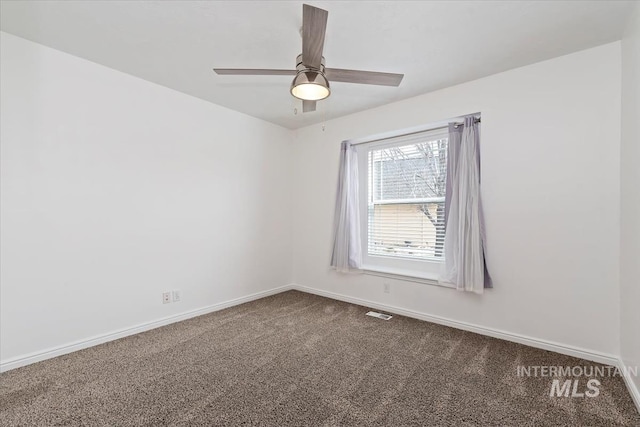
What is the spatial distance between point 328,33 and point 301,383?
2524mm

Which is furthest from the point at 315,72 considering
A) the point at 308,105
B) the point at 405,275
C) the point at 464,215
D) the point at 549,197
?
the point at 405,275

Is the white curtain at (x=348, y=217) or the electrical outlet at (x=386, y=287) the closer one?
the electrical outlet at (x=386, y=287)

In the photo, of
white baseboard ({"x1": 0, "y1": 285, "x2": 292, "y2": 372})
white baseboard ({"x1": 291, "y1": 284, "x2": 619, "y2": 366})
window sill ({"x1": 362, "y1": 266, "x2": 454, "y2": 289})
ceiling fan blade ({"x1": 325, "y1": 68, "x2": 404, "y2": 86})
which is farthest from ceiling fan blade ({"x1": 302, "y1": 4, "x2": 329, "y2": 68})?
white baseboard ({"x1": 0, "y1": 285, "x2": 292, "y2": 372})

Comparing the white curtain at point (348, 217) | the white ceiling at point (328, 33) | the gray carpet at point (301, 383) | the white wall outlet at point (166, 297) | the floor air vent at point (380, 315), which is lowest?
the gray carpet at point (301, 383)

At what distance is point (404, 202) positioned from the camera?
11.5ft

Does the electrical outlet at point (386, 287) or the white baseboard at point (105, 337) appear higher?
the electrical outlet at point (386, 287)

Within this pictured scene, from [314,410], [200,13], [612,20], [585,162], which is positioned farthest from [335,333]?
[612,20]

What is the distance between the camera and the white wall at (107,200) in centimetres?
220

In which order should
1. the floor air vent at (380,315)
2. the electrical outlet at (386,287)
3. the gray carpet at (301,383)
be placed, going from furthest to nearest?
1. the electrical outlet at (386,287)
2. the floor air vent at (380,315)
3. the gray carpet at (301,383)

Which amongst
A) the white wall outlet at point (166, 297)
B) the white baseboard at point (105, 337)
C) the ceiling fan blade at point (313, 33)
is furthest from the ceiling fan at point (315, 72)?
the white baseboard at point (105, 337)

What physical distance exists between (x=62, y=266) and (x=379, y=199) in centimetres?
330

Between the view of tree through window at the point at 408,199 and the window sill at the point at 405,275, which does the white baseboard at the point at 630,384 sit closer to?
the window sill at the point at 405,275

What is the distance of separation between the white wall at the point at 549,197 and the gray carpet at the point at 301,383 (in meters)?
0.34

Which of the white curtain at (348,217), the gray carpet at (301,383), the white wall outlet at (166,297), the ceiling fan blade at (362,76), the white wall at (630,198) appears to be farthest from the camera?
the white curtain at (348,217)
